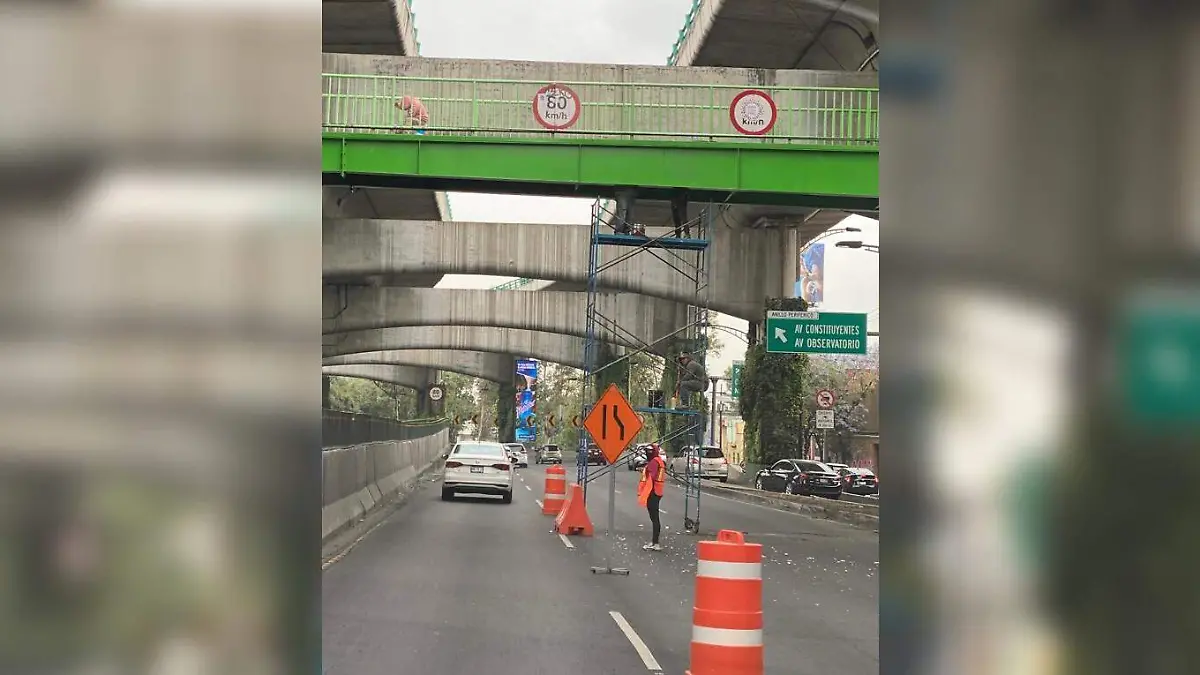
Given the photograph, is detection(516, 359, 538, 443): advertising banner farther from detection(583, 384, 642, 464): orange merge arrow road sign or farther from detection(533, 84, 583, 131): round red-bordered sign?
detection(583, 384, 642, 464): orange merge arrow road sign

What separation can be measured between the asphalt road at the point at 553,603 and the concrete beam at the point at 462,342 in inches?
1286

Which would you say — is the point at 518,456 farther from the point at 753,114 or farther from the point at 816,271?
the point at 816,271

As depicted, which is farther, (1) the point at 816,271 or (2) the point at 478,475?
(1) the point at 816,271

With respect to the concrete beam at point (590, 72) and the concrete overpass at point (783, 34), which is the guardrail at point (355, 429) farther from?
the concrete overpass at point (783, 34)

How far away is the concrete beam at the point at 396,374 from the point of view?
96.9 m

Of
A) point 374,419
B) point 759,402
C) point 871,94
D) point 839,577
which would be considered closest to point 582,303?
point 759,402

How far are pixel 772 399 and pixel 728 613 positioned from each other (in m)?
36.0

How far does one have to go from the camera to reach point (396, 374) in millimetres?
102000

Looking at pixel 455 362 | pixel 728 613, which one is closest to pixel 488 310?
pixel 455 362

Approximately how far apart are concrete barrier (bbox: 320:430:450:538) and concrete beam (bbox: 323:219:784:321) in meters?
5.91

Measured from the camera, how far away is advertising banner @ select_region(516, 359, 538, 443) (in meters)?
108

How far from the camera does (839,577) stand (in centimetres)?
1711
